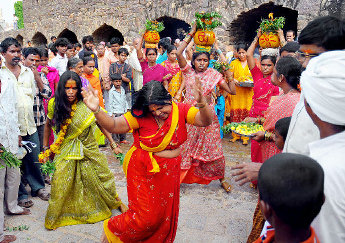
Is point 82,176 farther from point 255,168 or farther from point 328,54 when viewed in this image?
point 328,54

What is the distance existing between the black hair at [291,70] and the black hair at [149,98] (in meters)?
1.14

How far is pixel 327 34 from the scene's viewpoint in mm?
1760

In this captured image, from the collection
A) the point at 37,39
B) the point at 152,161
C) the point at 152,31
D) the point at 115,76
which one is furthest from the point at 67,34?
the point at 152,161

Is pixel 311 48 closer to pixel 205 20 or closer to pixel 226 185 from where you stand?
pixel 205 20

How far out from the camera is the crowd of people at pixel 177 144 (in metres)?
1.11

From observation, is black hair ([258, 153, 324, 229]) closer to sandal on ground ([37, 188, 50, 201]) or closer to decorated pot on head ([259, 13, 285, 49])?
sandal on ground ([37, 188, 50, 201])

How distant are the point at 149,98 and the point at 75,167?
147 cm

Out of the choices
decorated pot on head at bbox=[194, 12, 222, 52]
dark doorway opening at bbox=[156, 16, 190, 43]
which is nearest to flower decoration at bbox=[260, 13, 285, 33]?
decorated pot on head at bbox=[194, 12, 222, 52]

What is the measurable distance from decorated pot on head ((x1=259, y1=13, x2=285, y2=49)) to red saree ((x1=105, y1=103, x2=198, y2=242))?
104 inches

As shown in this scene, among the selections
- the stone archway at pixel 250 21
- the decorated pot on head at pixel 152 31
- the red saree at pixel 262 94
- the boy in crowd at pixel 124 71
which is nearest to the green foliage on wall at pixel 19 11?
the stone archway at pixel 250 21

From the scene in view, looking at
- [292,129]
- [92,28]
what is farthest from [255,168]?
[92,28]

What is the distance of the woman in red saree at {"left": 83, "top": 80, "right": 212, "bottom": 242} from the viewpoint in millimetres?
2402

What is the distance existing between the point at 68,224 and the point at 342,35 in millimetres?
3178

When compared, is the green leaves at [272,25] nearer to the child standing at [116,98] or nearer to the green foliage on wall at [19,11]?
the child standing at [116,98]
